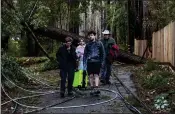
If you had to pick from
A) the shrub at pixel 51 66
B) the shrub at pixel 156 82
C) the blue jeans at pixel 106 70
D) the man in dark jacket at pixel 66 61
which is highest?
the man in dark jacket at pixel 66 61

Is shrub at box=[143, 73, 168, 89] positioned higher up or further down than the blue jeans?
further down

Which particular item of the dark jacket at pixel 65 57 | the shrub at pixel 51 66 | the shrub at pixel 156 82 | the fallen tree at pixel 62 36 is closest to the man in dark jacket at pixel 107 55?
the shrub at pixel 156 82

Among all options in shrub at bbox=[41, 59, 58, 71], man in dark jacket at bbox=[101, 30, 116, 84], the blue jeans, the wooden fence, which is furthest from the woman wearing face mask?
shrub at bbox=[41, 59, 58, 71]

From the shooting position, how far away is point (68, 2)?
29094mm

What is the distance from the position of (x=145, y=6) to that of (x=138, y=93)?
536 inches

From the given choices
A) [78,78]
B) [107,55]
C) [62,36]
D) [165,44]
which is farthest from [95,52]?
[62,36]

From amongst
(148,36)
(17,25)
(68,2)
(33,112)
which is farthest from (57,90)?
(68,2)

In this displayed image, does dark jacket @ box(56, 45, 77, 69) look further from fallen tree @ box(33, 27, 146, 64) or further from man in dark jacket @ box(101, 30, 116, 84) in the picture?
fallen tree @ box(33, 27, 146, 64)

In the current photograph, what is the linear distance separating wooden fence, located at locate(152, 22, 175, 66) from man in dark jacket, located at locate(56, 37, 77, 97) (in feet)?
22.7

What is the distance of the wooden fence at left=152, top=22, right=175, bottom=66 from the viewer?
17125 millimetres

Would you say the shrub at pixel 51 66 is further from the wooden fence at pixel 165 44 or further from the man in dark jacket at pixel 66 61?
the man in dark jacket at pixel 66 61

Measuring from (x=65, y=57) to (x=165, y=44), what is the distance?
9.45 metres

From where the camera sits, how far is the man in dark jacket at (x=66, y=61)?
36.5ft

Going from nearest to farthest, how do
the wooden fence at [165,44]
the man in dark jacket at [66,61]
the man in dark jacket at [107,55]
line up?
1. the man in dark jacket at [66,61]
2. the man in dark jacket at [107,55]
3. the wooden fence at [165,44]
